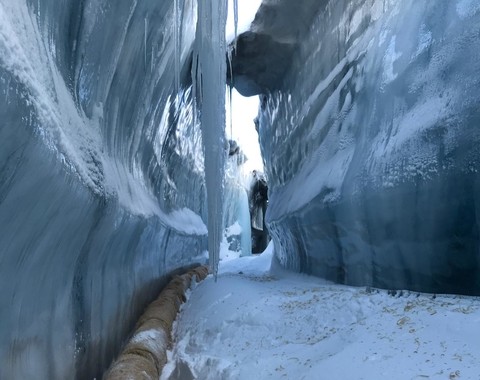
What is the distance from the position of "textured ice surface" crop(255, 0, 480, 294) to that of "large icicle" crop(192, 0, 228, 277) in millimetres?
1310

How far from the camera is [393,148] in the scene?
13.8 feet

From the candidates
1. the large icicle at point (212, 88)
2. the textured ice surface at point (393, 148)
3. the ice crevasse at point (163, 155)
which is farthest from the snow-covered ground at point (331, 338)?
the large icicle at point (212, 88)

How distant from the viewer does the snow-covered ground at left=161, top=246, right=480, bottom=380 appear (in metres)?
2.38

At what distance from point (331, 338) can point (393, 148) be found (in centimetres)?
188

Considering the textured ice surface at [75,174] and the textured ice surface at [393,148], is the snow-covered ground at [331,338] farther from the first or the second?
the textured ice surface at [75,174]

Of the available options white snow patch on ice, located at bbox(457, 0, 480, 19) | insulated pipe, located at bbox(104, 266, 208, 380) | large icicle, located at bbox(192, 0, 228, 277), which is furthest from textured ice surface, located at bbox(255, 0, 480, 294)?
insulated pipe, located at bbox(104, 266, 208, 380)

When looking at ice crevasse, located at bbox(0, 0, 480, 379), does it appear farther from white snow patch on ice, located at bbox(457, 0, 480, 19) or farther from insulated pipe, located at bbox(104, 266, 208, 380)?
insulated pipe, located at bbox(104, 266, 208, 380)

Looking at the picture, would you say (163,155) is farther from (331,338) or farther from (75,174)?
(331,338)

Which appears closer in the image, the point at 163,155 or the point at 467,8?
the point at 467,8

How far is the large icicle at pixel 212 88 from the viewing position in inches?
205

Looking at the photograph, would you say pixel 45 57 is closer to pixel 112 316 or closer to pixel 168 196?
pixel 112 316

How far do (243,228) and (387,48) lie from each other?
1745 centimetres

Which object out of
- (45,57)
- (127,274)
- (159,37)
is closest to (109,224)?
(127,274)

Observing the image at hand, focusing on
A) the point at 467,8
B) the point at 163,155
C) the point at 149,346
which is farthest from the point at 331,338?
the point at 163,155
